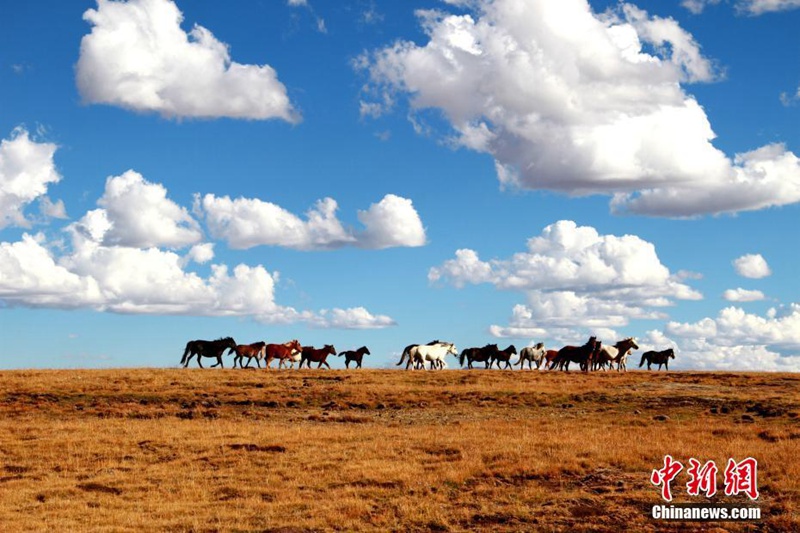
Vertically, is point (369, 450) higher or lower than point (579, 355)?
lower

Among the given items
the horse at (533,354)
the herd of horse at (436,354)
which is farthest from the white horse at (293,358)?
the horse at (533,354)

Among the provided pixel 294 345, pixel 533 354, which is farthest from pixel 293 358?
pixel 533 354

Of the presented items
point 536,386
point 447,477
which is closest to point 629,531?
point 447,477

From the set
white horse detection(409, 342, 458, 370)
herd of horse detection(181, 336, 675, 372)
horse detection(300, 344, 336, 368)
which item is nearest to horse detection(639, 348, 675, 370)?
herd of horse detection(181, 336, 675, 372)

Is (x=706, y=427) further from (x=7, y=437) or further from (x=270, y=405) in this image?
(x=7, y=437)

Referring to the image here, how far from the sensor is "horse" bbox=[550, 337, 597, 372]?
173 ft

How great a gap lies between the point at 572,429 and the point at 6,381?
3080 cm

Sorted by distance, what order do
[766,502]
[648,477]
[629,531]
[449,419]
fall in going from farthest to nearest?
[449,419]
[648,477]
[766,502]
[629,531]

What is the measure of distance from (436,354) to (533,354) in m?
7.59

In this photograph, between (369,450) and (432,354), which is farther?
(432,354)

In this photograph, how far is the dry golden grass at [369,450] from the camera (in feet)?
58.3

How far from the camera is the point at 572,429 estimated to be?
95.2 feet

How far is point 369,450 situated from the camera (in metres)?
24.9

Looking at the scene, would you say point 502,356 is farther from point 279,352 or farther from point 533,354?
point 279,352
